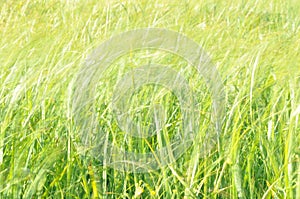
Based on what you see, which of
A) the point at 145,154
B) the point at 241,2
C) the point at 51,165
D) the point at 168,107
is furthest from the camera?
the point at 241,2

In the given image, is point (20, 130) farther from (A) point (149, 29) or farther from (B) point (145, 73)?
(A) point (149, 29)

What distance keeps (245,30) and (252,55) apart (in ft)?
2.62

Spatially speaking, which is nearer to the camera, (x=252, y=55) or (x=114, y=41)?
(x=252, y=55)

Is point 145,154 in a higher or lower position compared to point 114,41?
lower

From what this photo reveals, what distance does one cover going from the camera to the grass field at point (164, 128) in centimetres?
117

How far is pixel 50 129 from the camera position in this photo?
4.50 feet

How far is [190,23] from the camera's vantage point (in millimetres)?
2672

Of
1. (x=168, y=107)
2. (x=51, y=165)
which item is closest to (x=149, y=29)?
(x=168, y=107)

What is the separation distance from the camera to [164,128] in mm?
1263

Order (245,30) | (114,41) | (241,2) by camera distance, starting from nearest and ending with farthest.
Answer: (114,41) → (245,30) → (241,2)

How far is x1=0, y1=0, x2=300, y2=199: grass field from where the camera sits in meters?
1.17

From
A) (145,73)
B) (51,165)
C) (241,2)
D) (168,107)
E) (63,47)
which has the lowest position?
(51,165)

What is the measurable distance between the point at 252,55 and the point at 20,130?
2.65ft

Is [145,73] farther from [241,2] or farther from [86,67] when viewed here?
[241,2]
